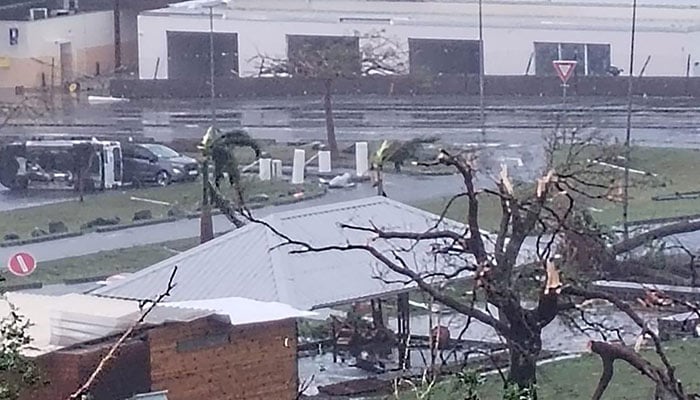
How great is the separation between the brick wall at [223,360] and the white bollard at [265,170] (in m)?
19.4

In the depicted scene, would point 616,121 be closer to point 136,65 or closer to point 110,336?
point 136,65

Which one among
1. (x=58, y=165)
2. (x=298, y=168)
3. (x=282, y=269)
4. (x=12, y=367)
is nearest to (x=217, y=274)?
(x=282, y=269)

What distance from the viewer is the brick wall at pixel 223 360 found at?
19266mm

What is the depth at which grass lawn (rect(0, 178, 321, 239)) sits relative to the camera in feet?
117

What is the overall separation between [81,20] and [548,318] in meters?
48.2

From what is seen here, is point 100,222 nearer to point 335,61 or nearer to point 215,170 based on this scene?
point 215,170

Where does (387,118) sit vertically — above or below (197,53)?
below

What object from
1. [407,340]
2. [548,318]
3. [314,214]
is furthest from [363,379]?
[548,318]

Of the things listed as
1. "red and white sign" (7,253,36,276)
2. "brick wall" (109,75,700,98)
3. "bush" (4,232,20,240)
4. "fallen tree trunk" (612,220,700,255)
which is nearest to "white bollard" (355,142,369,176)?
"bush" (4,232,20,240)

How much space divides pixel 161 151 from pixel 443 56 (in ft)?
53.7

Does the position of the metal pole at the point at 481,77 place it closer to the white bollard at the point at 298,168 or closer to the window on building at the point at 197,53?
the white bollard at the point at 298,168

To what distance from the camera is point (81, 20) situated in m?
60.6

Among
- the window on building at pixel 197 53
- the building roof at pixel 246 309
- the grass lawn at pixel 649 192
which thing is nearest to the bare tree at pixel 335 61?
the window on building at pixel 197 53

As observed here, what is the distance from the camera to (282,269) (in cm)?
2311
